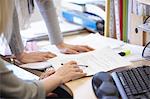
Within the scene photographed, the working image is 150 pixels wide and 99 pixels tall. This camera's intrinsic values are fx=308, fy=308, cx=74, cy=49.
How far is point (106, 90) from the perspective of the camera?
3.20ft

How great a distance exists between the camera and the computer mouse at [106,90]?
966mm

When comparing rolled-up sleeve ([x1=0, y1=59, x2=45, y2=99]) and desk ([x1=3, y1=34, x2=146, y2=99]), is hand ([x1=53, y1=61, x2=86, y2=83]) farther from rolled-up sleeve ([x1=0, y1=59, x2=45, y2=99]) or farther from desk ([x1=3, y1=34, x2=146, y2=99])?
rolled-up sleeve ([x1=0, y1=59, x2=45, y2=99])

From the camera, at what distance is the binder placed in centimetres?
176

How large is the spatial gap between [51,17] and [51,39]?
0.12m

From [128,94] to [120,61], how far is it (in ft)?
0.99

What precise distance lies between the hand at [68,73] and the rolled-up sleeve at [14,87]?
0.52 feet

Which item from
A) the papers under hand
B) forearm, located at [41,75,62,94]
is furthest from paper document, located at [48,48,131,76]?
forearm, located at [41,75,62,94]

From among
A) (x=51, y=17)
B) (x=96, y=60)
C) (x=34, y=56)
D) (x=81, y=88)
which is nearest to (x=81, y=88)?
(x=81, y=88)

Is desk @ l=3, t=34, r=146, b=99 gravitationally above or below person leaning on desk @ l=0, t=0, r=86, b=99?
below

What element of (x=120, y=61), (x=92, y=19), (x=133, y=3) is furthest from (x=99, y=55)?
(x=92, y=19)

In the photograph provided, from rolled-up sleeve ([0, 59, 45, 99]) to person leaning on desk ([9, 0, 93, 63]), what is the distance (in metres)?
0.38

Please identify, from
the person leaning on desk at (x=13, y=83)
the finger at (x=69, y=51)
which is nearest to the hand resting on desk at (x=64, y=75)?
the person leaning on desk at (x=13, y=83)

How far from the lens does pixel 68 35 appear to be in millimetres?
1844

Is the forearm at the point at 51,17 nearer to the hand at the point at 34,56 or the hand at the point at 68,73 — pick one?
the hand at the point at 34,56
